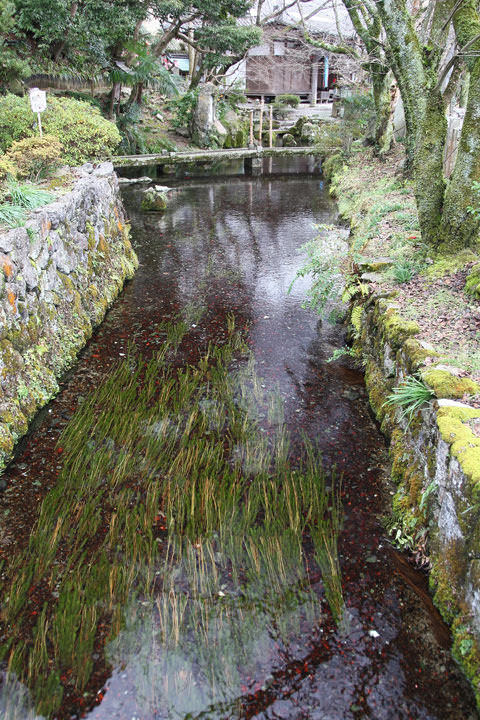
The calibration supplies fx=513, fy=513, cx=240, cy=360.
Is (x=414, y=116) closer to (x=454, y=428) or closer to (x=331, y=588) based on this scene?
(x=454, y=428)

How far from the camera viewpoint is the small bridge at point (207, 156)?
665 inches

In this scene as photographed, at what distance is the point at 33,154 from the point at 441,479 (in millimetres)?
7555

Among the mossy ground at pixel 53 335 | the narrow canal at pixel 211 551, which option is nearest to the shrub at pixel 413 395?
the narrow canal at pixel 211 551

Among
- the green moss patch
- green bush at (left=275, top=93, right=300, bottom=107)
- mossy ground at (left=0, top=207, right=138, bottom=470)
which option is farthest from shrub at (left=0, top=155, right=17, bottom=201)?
green bush at (left=275, top=93, right=300, bottom=107)

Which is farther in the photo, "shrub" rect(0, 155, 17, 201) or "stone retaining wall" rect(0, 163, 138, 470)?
"shrub" rect(0, 155, 17, 201)

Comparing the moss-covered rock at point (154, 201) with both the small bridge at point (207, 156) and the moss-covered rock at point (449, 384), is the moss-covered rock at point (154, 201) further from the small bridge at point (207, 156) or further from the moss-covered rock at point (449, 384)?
the moss-covered rock at point (449, 384)

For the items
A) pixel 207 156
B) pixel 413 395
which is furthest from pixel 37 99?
pixel 207 156

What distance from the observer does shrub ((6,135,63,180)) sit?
26.2 feet

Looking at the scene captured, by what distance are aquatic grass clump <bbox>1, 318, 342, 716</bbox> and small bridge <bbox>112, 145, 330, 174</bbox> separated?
13142 millimetres

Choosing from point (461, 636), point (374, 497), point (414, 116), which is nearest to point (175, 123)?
point (414, 116)

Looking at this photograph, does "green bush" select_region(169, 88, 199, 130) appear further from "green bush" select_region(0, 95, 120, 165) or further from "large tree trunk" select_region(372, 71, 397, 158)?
"green bush" select_region(0, 95, 120, 165)

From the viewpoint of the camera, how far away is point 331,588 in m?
3.57

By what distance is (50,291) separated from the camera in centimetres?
643

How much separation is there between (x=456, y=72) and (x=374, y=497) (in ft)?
36.8
